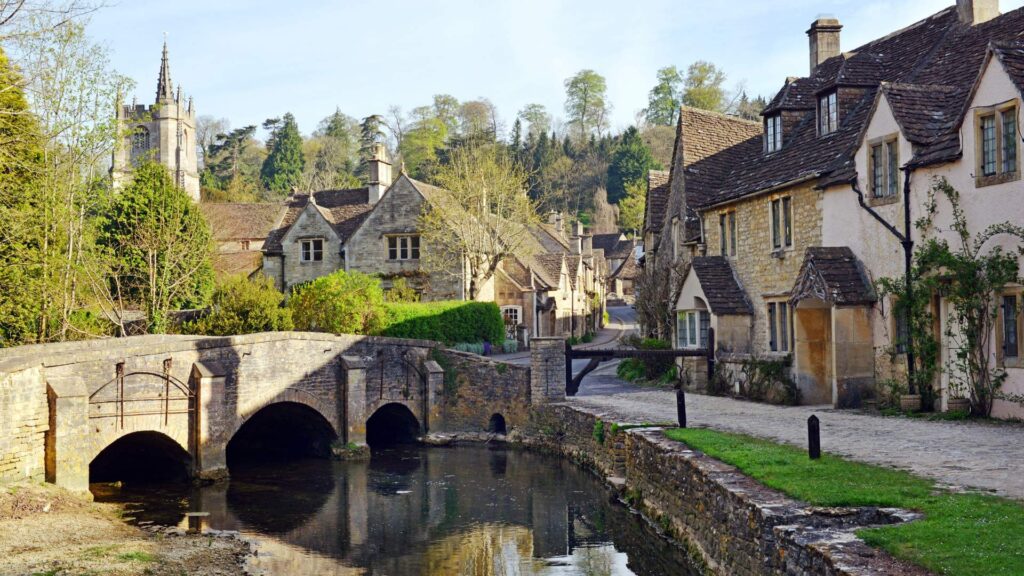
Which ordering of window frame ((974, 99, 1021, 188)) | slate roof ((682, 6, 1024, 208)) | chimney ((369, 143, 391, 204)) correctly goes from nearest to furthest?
window frame ((974, 99, 1021, 188)) < slate roof ((682, 6, 1024, 208)) < chimney ((369, 143, 391, 204))

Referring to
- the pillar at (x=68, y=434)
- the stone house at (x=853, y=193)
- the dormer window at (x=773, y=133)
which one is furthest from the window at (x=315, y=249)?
the pillar at (x=68, y=434)

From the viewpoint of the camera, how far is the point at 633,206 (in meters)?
87.2

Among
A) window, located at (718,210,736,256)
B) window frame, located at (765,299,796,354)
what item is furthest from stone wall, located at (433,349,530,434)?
window frame, located at (765,299,796,354)

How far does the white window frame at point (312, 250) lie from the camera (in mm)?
44094

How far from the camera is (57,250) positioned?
23.9 metres

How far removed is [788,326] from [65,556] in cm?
1632

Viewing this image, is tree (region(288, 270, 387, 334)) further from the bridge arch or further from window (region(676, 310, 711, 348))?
window (region(676, 310, 711, 348))

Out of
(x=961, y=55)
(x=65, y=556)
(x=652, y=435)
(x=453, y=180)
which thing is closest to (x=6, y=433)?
(x=65, y=556)

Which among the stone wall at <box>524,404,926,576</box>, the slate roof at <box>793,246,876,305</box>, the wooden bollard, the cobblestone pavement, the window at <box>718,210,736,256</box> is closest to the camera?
the stone wall at <box>524,404,926,576</box>

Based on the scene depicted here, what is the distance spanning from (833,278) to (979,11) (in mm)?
7394

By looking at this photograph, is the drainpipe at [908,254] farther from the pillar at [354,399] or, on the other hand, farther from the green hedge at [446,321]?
the green hedge at [446,321]

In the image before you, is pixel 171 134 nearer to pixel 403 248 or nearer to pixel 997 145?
pixel 403 248

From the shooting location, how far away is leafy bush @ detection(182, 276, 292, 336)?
3062cm

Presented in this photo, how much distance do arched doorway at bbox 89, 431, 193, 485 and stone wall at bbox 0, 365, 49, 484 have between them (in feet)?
12.4
